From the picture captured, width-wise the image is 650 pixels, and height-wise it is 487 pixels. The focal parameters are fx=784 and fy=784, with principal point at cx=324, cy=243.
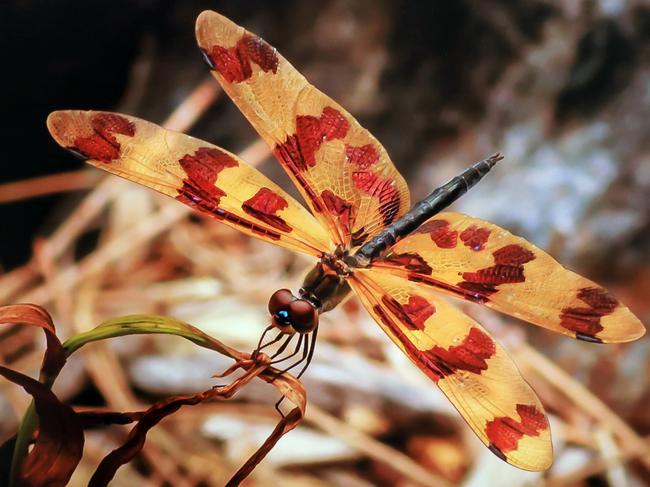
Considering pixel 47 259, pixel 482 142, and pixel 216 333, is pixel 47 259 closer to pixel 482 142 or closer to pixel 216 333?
pixel 216 333

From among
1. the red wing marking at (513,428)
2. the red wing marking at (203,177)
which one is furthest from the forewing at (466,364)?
the red wing marking at (203,177)

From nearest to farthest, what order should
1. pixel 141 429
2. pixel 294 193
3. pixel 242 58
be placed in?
pixel 141 429
pixel 242 58
pixel 294 193

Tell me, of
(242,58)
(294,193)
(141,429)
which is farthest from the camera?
(294,193)

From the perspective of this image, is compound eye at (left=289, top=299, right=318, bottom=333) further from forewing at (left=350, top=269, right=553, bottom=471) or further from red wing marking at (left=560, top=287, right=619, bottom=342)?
red wing marking at (left=560, top=287, right=619, bottom=342)

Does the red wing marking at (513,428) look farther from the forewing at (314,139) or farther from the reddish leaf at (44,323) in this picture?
the reddish leaf at (44,323)

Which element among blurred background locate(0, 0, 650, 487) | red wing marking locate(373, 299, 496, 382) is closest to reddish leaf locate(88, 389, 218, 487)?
red wing marking locate(373, 299, 496, 382)

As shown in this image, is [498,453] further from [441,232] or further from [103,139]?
[103,139]

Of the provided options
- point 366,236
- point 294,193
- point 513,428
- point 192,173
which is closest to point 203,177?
point 192,173
